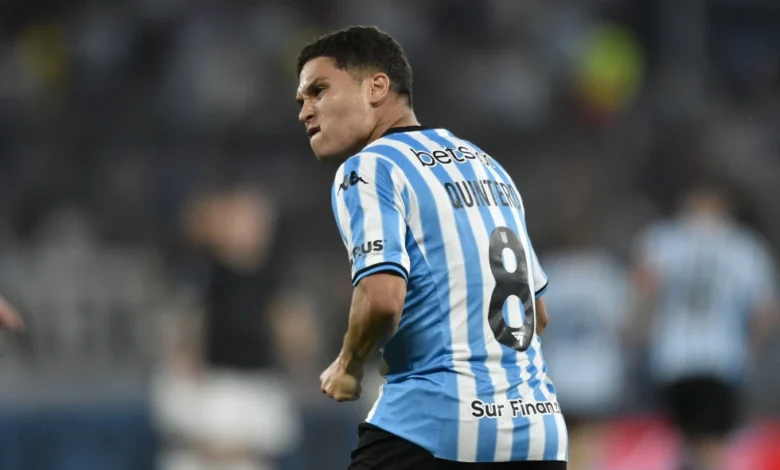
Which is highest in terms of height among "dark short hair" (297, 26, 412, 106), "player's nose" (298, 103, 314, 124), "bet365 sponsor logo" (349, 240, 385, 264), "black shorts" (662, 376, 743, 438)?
"dark short hair" (297, 26, 412, 106)

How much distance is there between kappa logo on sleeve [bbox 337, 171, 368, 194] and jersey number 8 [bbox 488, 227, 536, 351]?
370mm

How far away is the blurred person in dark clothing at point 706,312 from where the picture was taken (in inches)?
306

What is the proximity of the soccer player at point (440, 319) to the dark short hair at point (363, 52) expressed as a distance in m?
0.24

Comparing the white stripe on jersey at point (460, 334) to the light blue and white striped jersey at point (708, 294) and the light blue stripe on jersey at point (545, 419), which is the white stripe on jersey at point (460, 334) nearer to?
the light blue stripe on jersey at point (545, 419)

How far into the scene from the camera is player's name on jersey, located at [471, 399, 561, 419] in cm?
335

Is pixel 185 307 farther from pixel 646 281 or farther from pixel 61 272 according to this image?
pixel 646 281

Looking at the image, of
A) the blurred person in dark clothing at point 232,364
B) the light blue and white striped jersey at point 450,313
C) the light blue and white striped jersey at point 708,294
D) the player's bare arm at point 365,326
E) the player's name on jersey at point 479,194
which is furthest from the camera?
the blurred person in dark clothing at point 232,364

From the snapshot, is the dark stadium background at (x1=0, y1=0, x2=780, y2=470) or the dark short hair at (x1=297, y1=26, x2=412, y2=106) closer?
the dark short hair at (x1=297, y1=26, x2=412, y2=106)

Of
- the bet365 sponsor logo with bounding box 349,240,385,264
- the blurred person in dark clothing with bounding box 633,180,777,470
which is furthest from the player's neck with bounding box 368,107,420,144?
the blurred person in dark clothing with bounding box 633,180,777,470

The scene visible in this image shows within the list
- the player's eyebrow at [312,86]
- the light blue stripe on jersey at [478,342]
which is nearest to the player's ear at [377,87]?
the player's eyebrow at [312,86]

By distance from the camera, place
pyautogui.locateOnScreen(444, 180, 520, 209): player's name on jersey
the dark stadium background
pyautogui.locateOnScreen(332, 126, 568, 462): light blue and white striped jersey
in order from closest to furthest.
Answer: pyautogui.locateOnScreen(332, 126, 568, 462): light blue and white striped jersey
pyautogui.locateOnScreen(444, 180, 520, 209): player's name on jersey
the dark stadium background

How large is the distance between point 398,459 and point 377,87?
3.33 ft

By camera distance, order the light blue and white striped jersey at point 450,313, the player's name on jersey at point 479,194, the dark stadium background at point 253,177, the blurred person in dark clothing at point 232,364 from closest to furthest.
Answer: the light blue and white striped jersey at point 450,313 → the player's name on jersey at point 479,194 → the blurred person in dark clothing at point 232,364 → the dark stadium background at point 253,177

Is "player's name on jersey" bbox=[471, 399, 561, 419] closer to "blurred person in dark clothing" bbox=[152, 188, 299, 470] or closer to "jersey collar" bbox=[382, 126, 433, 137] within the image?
"jersey collar" bbox=[382, 126, 433, 137]
